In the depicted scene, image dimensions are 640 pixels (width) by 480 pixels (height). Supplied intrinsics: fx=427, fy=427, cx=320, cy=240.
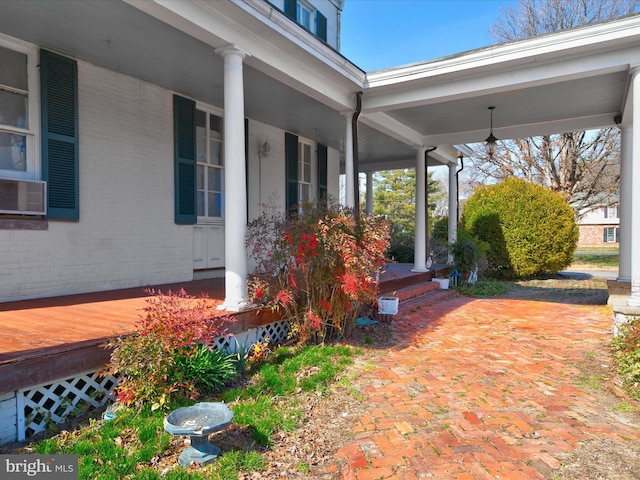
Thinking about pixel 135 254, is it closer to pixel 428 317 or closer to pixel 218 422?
pixel 218 422

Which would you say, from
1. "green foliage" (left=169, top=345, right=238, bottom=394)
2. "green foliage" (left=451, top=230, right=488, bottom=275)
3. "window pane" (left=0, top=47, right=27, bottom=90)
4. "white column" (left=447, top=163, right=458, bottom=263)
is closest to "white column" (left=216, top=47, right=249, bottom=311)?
"green foliage" (left=169, top=345, right=238, bottom=394)

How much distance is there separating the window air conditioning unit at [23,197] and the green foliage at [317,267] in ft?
7.57

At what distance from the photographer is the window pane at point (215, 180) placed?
6907mm

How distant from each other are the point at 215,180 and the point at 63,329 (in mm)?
4058

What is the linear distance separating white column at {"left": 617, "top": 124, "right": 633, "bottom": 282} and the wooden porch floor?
19.5 feet

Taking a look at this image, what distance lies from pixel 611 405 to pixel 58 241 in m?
5.57

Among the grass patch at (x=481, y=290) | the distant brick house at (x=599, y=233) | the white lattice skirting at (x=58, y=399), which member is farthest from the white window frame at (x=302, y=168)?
the distant brick house at (x=599, y=233)

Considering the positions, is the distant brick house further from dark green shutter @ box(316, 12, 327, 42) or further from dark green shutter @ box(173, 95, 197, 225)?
dark green shutter @ box(173, 95, 197, 225)

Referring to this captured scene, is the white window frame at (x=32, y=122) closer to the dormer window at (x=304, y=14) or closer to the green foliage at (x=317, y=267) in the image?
the green foliage at (x=317, y=267)

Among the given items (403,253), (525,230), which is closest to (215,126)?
(403,253)

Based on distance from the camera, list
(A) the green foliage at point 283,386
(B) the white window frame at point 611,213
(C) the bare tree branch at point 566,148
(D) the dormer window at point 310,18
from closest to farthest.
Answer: (A) the green foliage at point 283,386 → (D) the dormer window at point 310,18 → (C) the bare tree branch at point 566,148 → (B) the white window frame at point 611,213

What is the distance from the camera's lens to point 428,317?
6387mm

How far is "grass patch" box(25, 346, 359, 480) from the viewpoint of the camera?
7.63 ft

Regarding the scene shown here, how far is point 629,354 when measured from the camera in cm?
400
